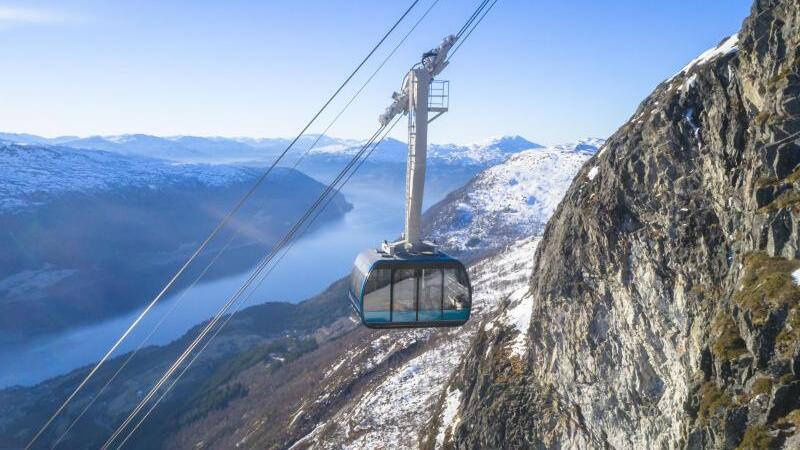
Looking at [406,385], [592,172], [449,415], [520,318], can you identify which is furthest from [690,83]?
[406,385]

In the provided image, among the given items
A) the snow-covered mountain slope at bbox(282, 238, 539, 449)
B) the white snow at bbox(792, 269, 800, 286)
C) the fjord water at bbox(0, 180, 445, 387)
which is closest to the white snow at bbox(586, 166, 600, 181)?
the snow-covered mountain slope at bbox(282, 238, 539, 449)

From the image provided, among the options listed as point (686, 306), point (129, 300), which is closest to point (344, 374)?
point (686, 306)

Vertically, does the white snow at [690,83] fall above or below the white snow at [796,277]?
above

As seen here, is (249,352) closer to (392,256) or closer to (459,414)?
(459,414)

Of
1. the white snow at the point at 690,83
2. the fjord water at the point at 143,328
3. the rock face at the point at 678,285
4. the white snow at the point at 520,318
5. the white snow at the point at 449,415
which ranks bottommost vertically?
the fjord water at the point at 143,328

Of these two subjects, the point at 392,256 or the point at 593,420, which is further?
the point at 593,420

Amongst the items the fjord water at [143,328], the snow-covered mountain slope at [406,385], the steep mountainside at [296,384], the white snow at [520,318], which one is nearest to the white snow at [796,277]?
the white snow at [520,318]

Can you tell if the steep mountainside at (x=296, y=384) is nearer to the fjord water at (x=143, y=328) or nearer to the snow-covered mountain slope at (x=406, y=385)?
the snow-covered mountain slope at (x=406, y=385)
